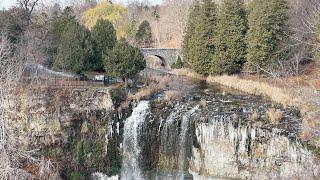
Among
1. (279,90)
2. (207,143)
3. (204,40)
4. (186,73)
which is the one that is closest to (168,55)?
(186,73)

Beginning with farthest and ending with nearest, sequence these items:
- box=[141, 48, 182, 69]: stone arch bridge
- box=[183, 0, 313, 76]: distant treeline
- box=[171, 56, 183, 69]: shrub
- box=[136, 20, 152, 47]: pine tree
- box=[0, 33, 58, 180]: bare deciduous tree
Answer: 1. box=[136, 20, 152, 47]: pine tree
2. box=[141, 48, 182, 69]: stone arch bridge
3. box=[171, 56, 183, 69]: shrub
4. box=[183, 0, 313, 76]: distant treeline
5. box=[0, 33, 58, 180]: bare deciduous tree

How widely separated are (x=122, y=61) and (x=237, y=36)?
12.2 meters

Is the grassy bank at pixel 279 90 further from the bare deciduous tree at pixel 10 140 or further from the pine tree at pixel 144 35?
the pine tree at pixel 144 35

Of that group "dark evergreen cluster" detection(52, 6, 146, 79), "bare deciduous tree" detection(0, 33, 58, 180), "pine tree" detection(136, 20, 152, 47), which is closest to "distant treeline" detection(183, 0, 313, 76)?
"dark evergreen cluster" detection(52, 6, 146, 79)

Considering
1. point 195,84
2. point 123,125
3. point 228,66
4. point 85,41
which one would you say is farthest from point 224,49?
point 123,125

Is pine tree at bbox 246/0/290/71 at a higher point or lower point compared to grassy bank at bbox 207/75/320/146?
higher

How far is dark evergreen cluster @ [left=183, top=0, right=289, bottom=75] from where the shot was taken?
101 ft

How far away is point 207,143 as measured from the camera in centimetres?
2027

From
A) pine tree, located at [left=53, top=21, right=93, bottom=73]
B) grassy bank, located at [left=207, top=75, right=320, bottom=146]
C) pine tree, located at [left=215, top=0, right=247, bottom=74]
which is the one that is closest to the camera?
grassy bank, located at [left=207, top=75, right=320, bottom=146]

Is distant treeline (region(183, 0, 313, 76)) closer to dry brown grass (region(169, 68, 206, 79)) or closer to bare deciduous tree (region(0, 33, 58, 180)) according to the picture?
dry brown grass (region(169, 68, 206, 79))

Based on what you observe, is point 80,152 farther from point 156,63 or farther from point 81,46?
point 156,63

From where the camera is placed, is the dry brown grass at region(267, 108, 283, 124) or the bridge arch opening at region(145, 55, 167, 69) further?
the bridge arch opening at region(145, 55, 167, 69)

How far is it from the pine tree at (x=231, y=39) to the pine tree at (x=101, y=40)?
963cm

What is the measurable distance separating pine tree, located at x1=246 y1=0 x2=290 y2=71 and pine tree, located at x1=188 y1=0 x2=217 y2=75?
5.13 metres
